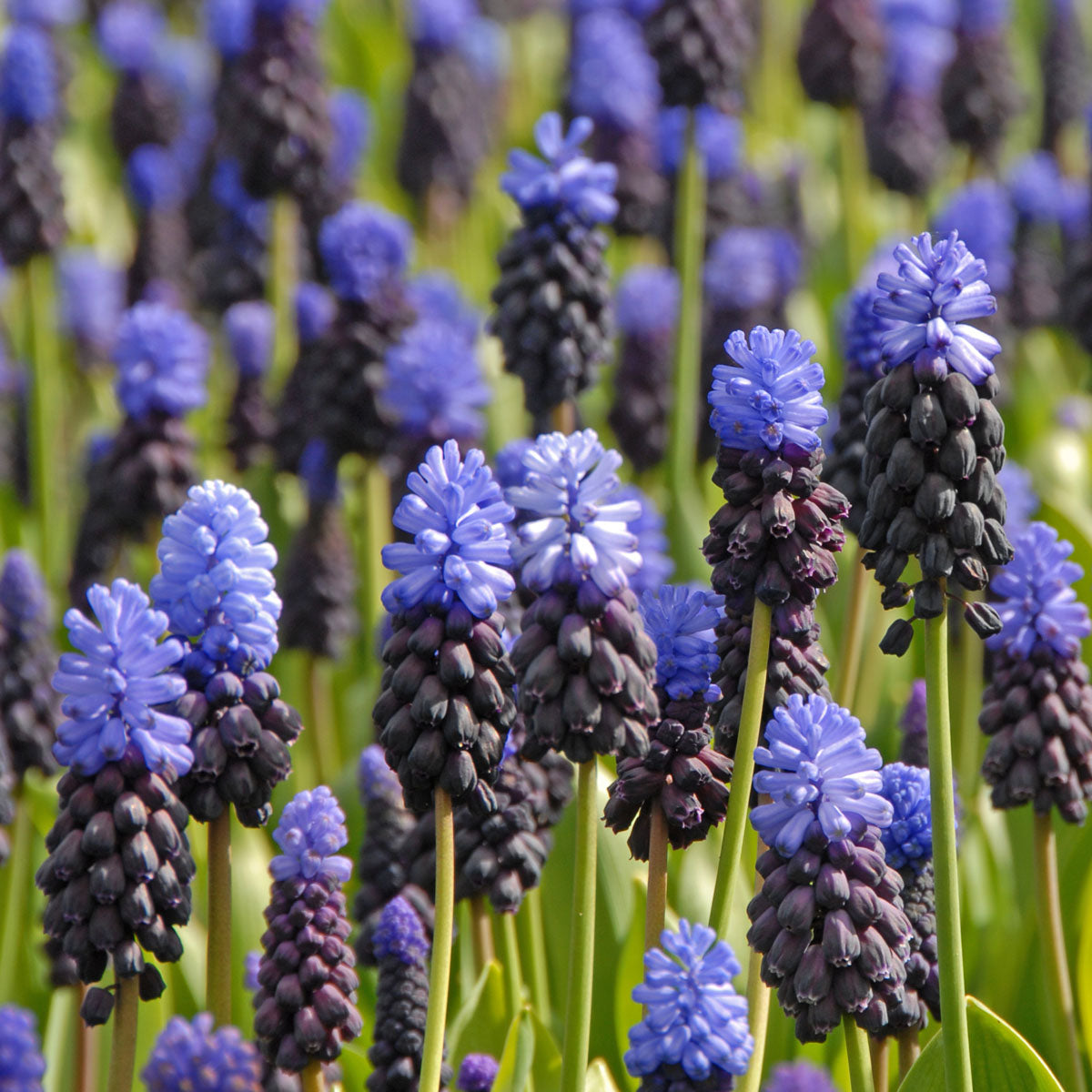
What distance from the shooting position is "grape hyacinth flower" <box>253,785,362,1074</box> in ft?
9.77

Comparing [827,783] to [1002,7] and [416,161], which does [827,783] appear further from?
[1002,7]

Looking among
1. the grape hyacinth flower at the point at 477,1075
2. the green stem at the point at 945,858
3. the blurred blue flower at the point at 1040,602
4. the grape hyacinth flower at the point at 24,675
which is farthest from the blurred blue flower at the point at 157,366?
the green stem at the point at 945,858

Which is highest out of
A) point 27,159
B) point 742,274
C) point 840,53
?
point 840,53

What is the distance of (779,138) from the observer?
10773 mm

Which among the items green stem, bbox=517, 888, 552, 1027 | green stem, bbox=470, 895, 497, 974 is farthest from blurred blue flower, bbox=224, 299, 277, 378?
green stem, bbox=470, 895, 497, 974

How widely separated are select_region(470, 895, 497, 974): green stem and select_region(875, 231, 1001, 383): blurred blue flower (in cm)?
171

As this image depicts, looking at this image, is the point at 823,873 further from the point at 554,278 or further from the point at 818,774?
the point at 554,278

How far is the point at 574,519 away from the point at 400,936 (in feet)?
3.55

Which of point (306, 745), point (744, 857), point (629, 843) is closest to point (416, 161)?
point (306, 745)

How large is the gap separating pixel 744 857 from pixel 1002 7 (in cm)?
666

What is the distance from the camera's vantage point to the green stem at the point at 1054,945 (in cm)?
367

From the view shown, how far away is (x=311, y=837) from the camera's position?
2990 millimetres

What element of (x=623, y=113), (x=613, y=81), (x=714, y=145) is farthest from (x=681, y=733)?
(x=613, y=81)

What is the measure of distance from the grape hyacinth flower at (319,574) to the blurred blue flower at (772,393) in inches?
122
